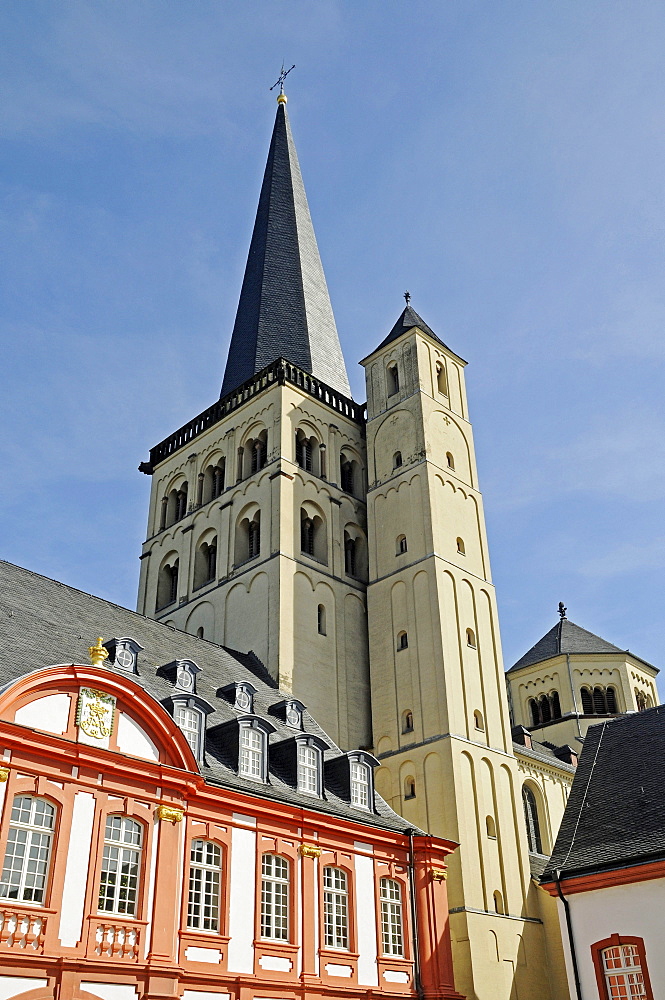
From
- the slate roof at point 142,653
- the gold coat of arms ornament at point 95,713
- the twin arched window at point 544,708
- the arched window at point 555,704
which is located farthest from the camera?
the twin arched window at point 544,708

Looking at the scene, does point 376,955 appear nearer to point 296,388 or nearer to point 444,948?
point 444,948

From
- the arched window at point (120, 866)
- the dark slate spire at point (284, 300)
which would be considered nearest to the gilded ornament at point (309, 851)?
the arched window at point (120, 866)

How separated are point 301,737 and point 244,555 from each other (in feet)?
44.1

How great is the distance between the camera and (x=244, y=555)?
37.6m

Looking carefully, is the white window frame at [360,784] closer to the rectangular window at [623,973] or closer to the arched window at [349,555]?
the rectangular window at [623,973]

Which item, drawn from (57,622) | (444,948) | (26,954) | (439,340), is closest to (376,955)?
(444,948)

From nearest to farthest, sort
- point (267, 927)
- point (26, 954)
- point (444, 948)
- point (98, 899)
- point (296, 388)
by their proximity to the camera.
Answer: point (26, 954), point (98, 899), point (267, 927), point (444, 948), point (296, 388)

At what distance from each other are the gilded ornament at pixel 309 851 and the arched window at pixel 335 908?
Answer: 49cm

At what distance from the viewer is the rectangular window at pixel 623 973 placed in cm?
2242

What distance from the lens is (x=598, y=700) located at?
188 feet

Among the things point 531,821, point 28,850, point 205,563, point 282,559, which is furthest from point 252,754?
point 531,821

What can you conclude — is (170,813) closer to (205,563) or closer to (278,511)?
(278,511)

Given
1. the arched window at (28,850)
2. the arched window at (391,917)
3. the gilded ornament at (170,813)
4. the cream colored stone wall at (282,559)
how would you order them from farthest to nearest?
1. the cream colored stone wall at (282,559)
2. the arched window at (391,917)
3. the gilded ornament at (170,813)
4. the arched window at (28,850)

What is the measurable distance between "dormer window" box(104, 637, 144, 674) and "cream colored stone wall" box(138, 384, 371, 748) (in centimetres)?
856
